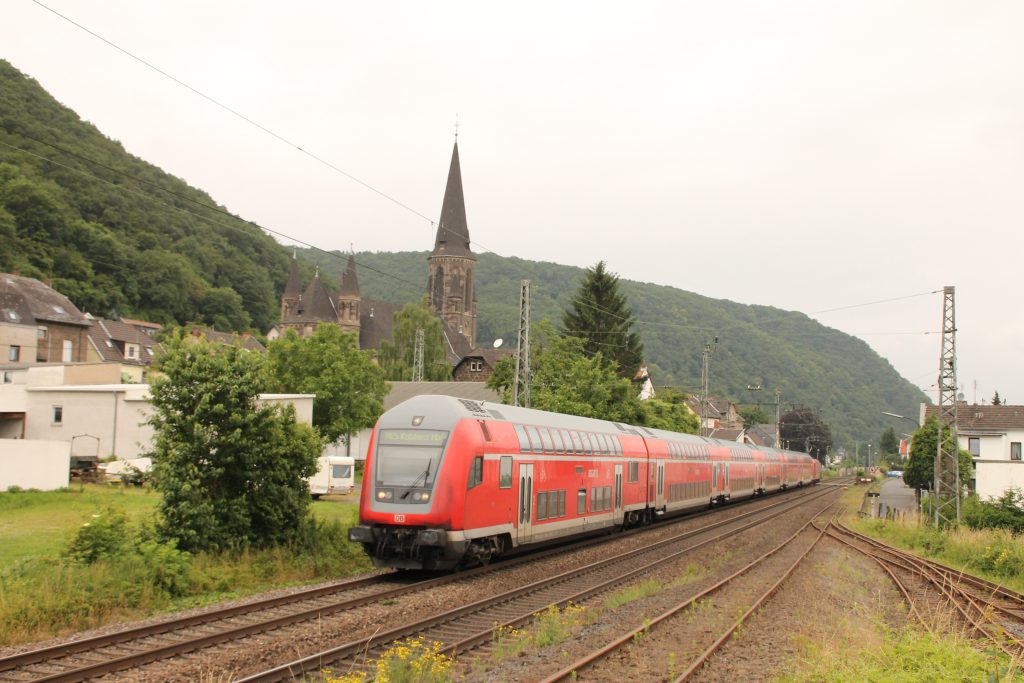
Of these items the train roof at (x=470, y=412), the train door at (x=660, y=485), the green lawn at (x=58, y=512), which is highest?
the train roof at (x=470, y=412)

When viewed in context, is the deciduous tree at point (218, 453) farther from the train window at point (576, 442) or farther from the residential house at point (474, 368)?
the residential house at point (474, 368)

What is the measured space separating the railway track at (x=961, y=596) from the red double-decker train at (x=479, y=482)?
793 centimetres

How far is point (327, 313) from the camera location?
449ft

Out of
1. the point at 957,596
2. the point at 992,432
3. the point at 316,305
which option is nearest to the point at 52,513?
the point at 957,596

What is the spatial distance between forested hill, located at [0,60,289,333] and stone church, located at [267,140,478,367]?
29.8 feet

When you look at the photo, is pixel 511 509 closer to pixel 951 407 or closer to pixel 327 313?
pixel 951 407

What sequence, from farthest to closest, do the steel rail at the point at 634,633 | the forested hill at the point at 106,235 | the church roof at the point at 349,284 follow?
the church roof at the point at 349,284
the forested hill at the point at 106,235
the steel rail at the point at 634,633

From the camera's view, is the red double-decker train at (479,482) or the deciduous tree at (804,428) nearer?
the red double-decker train at (479,482)

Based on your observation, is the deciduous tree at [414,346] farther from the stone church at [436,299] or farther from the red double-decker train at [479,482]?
the red double-decker train at [479,482]

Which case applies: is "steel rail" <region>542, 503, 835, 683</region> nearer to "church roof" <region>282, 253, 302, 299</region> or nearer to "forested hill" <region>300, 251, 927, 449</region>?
"forested hill" <region>300, 251, 927, 449</region>

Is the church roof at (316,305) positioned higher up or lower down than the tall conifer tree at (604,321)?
higher up

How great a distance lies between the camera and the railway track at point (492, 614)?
35.1ft

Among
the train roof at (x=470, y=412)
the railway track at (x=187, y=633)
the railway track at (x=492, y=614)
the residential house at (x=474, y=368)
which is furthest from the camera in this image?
the residential house at (x=474, y=368)

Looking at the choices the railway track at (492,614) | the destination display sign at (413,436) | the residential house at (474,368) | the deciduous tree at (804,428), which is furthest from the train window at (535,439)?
the deciduous tree at (804,428)
